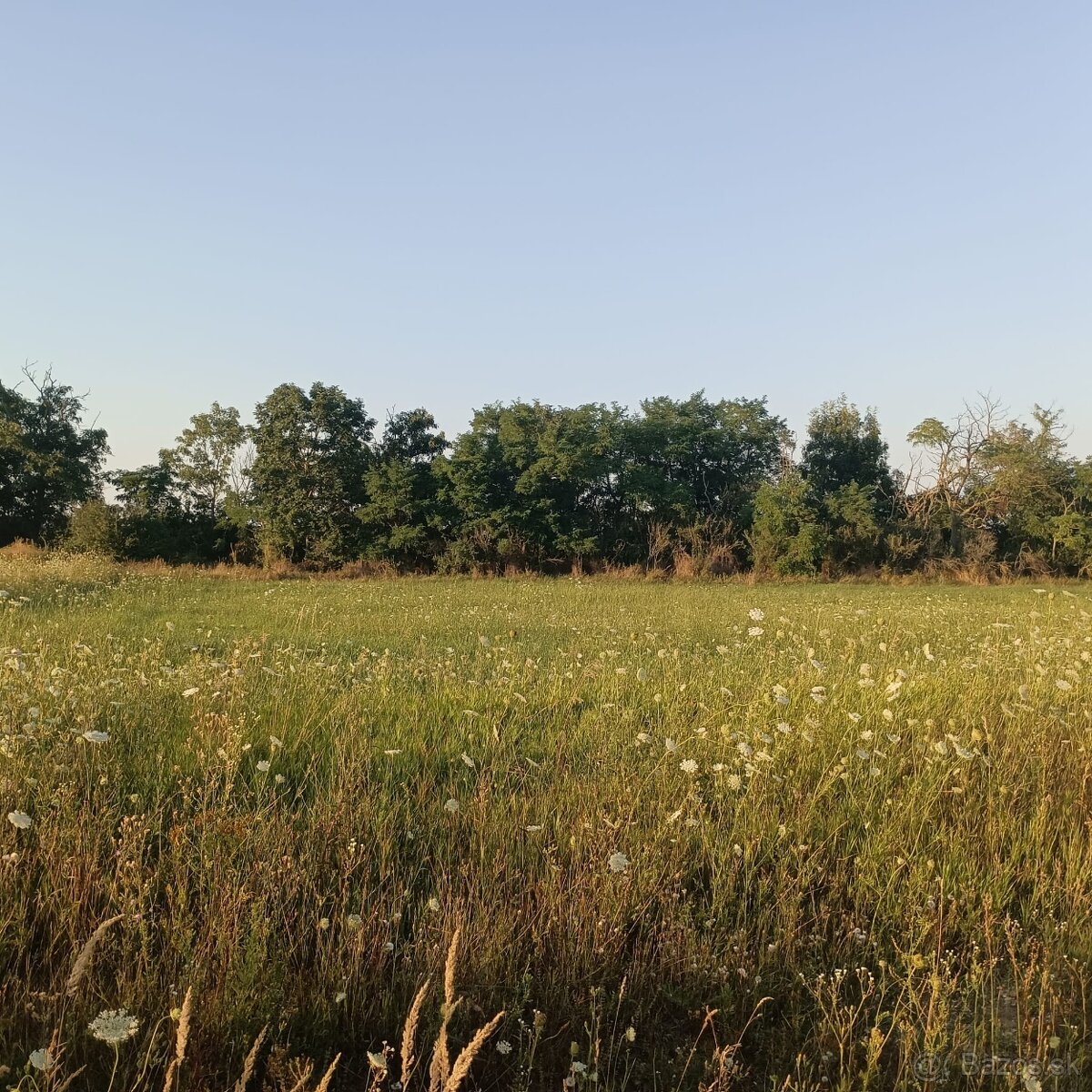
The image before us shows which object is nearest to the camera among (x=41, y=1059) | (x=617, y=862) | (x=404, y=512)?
(x=41, y=1059)

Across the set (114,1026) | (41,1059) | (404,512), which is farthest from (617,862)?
(404,512)

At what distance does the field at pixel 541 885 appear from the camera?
1.98 m

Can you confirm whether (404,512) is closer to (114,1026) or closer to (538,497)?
(538,497)

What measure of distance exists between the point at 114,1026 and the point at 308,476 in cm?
3312

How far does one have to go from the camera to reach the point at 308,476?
32969mm

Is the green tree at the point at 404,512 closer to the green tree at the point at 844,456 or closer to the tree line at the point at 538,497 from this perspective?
the tree line at the point at 538,497

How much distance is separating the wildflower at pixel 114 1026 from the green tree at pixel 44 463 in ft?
131

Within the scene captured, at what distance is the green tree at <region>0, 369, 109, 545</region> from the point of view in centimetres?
3525

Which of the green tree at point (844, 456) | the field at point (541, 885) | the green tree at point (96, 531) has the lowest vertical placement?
the field at point (541, 885)

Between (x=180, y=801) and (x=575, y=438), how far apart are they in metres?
32.8

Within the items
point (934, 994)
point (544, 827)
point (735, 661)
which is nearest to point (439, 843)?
point (544, 827)

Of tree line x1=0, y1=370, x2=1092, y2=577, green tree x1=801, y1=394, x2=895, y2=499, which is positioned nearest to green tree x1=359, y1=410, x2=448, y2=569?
tree line x1=0, y1=370, x2=1092, y2=577

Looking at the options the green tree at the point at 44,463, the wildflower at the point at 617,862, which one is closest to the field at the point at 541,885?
the wildflower at the point at 617,862

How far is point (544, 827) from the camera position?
3.03 meters
